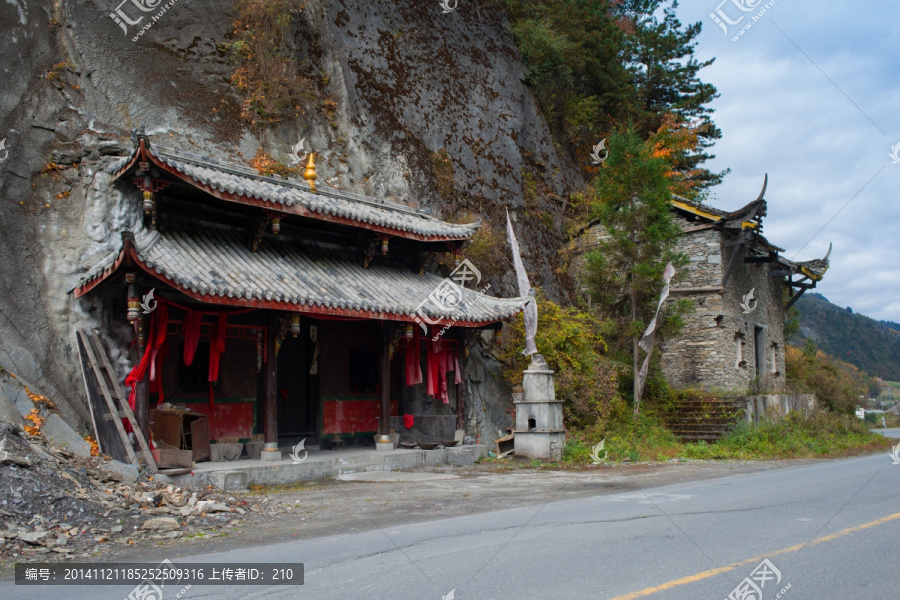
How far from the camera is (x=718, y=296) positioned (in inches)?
877

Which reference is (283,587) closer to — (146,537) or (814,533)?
(146,537)

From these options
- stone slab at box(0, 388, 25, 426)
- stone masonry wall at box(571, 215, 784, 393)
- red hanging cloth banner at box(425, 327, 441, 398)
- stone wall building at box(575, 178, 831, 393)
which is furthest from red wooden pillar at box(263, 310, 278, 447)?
stone wall building at box(575, 178, 831, 393)

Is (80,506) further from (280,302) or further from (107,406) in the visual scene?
(280,302)

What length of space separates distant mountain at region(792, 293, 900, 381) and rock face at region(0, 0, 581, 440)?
69.4m

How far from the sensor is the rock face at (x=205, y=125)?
11.8 m

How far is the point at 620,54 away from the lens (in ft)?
100

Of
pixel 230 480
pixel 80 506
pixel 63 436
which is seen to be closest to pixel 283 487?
pixel 230 480

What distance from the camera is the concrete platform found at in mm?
10930

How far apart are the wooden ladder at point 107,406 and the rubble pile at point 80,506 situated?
57cm

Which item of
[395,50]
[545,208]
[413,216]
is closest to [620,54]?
[545,208]

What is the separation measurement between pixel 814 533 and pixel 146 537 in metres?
7.19

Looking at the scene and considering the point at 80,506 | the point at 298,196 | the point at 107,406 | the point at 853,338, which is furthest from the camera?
the point at 853,338

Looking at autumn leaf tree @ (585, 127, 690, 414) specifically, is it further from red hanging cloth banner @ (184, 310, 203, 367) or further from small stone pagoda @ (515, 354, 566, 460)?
red hanging cloth banner @ (184, 310, 203, 367)

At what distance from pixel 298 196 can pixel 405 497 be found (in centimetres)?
692
